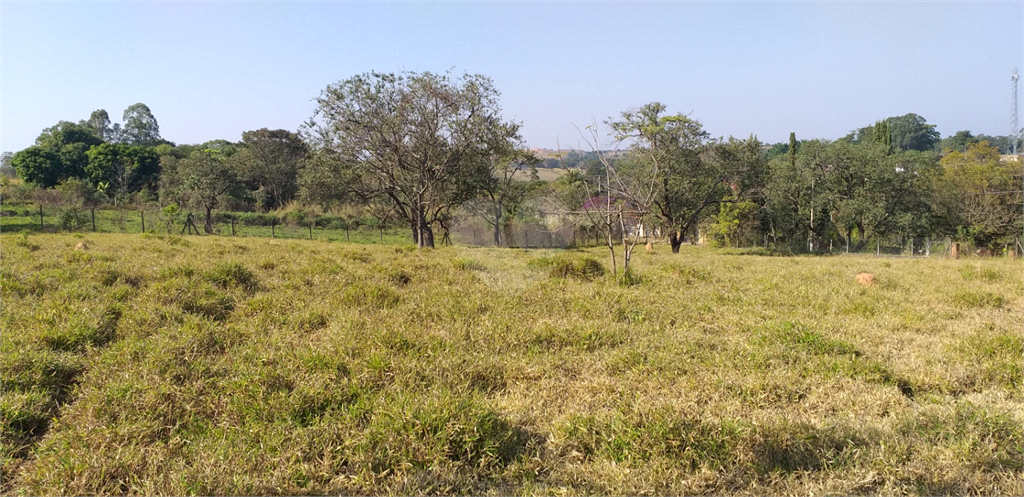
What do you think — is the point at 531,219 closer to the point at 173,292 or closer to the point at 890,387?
the point at 173,292

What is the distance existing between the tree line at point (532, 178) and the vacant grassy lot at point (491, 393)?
140 inches

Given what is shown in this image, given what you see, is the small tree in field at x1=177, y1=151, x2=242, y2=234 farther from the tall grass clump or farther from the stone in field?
the stone in field

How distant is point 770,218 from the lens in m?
25.9

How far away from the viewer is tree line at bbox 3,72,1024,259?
14.8 m

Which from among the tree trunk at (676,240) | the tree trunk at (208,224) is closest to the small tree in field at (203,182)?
the tree trunk at (208,224)

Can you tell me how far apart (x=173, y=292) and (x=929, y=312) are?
746 centimetres

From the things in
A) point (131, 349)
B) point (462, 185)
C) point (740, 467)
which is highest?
point (462, 185)

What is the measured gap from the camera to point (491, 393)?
3.07 metres

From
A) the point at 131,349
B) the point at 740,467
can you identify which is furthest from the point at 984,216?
the point at 131,349

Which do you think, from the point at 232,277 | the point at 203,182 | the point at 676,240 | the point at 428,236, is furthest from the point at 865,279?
the point at 203,182

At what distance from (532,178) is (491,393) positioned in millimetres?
21605

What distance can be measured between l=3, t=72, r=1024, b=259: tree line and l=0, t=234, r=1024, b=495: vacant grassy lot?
3.55 metres

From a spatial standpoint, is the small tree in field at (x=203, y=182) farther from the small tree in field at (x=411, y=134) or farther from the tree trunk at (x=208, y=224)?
the small tree in field at (x=411, y=134)

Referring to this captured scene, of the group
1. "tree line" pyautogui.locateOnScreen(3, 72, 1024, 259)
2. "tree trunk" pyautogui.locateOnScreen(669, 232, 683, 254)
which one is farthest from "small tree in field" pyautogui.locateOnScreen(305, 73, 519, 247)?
"tree trunk" pyautogui.locateOnScreen(669, 232, 683, 254)
